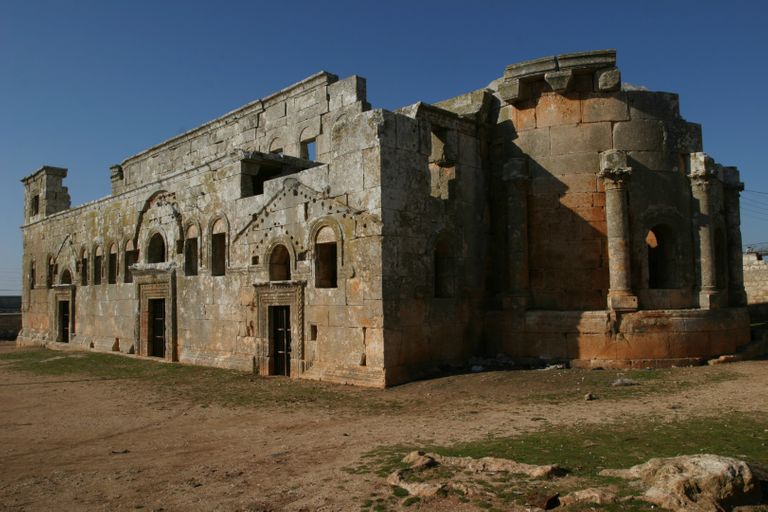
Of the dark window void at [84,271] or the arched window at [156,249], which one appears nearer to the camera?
the arched window at [156,249]

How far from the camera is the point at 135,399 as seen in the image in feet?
36.2

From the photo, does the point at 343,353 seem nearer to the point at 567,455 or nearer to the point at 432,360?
the point at 432,360

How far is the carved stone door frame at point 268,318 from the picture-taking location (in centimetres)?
1250

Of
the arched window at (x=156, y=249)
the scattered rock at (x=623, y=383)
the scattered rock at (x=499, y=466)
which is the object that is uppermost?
the arched window at (x=156, y=249)

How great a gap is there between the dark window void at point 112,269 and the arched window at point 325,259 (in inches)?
427

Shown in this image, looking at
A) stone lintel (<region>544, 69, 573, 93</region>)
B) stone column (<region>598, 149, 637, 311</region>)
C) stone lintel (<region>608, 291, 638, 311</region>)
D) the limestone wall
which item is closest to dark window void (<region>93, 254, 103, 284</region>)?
stone lintel (<region>544, 69, 573, 93</region>)

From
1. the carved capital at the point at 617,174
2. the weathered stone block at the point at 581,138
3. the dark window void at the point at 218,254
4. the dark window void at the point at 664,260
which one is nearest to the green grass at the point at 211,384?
the dark window void at the point at 218,254

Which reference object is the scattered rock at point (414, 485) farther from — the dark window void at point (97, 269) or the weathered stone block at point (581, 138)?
the dark window void at point (97, 269)

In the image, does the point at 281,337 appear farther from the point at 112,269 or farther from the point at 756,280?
the point at 756,280

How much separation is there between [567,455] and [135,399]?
822 cm

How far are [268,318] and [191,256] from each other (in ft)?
13.5

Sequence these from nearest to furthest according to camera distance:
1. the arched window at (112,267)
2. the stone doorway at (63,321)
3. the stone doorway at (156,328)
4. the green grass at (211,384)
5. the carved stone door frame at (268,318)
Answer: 1. the green grass at (211,384)
2. the carved stone door frame at (268,318)
3. the stone doorway at (156,328)
4. the arched window at (112,267)
5. the stone doorway at (63,321)

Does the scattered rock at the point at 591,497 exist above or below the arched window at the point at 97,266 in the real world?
below

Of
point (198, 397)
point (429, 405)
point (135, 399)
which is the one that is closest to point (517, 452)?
point (429, 405)
